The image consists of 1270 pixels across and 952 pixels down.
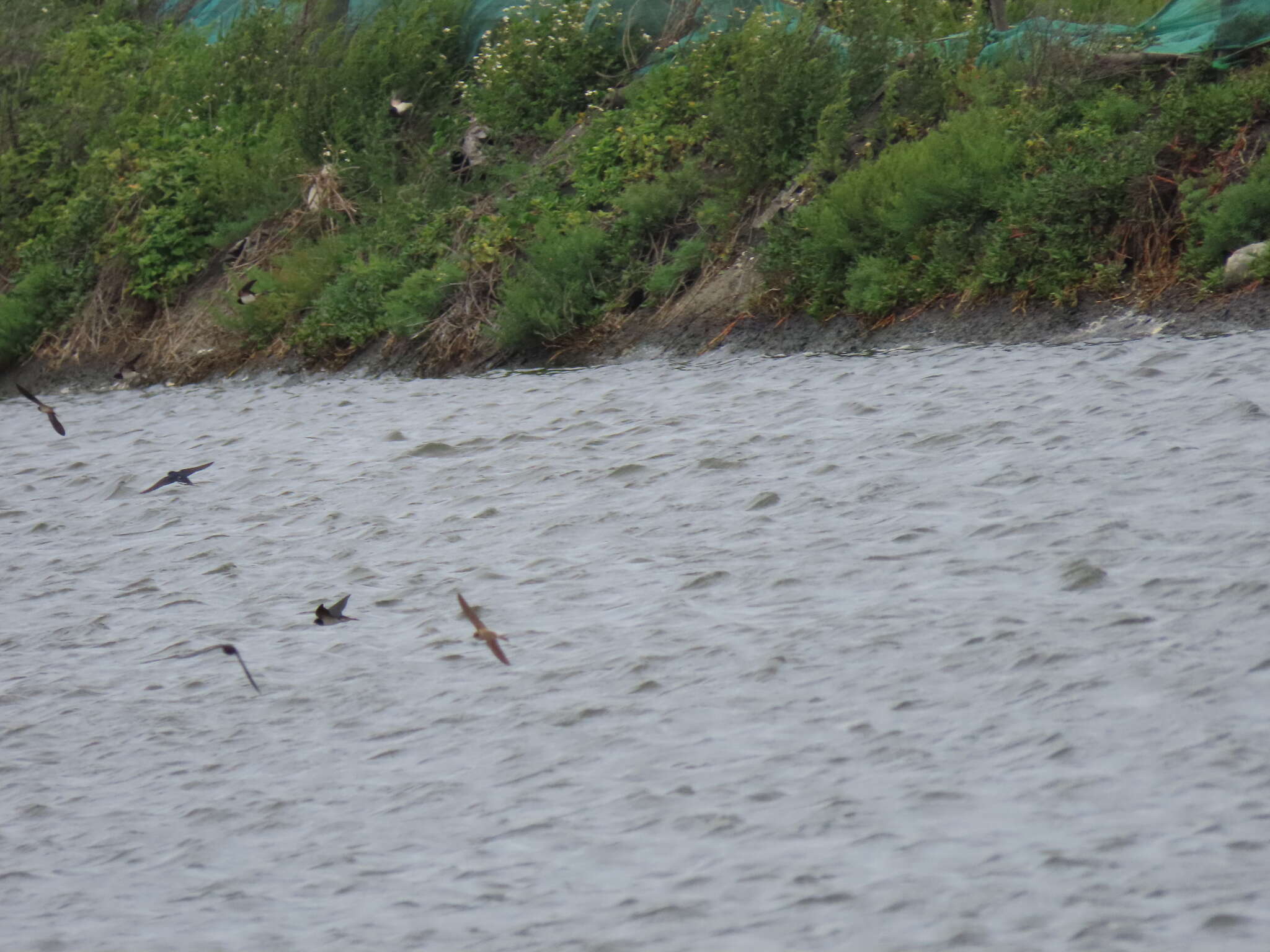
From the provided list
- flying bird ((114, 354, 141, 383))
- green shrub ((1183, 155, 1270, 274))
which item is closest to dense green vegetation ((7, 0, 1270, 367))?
green shrub ((1183, 155, 1270, 274))

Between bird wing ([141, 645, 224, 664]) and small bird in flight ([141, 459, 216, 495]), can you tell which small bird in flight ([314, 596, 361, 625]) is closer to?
bird wing ([141, 645, 224, 664])

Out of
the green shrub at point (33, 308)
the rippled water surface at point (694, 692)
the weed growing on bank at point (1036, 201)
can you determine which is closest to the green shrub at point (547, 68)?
the weed growing on bank at point (1036, 201)

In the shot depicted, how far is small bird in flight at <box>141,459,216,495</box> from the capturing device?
8.39 meters

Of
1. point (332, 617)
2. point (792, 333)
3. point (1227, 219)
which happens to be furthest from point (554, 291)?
point (332, 617)

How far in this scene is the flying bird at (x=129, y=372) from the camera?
15.7 m

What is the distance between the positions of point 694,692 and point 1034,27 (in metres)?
8.61

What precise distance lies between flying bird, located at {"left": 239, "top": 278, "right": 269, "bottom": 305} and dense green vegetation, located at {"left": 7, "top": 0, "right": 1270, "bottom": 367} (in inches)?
6.0

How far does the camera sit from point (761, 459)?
8289mm

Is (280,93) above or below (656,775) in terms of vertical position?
above

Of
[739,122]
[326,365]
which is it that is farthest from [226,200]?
[739,122]

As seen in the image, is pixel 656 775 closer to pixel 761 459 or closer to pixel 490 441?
pixel 761 459

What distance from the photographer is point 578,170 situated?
14422mm

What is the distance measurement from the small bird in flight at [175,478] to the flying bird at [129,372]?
19.1 feet

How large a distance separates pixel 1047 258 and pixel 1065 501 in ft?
15.3
